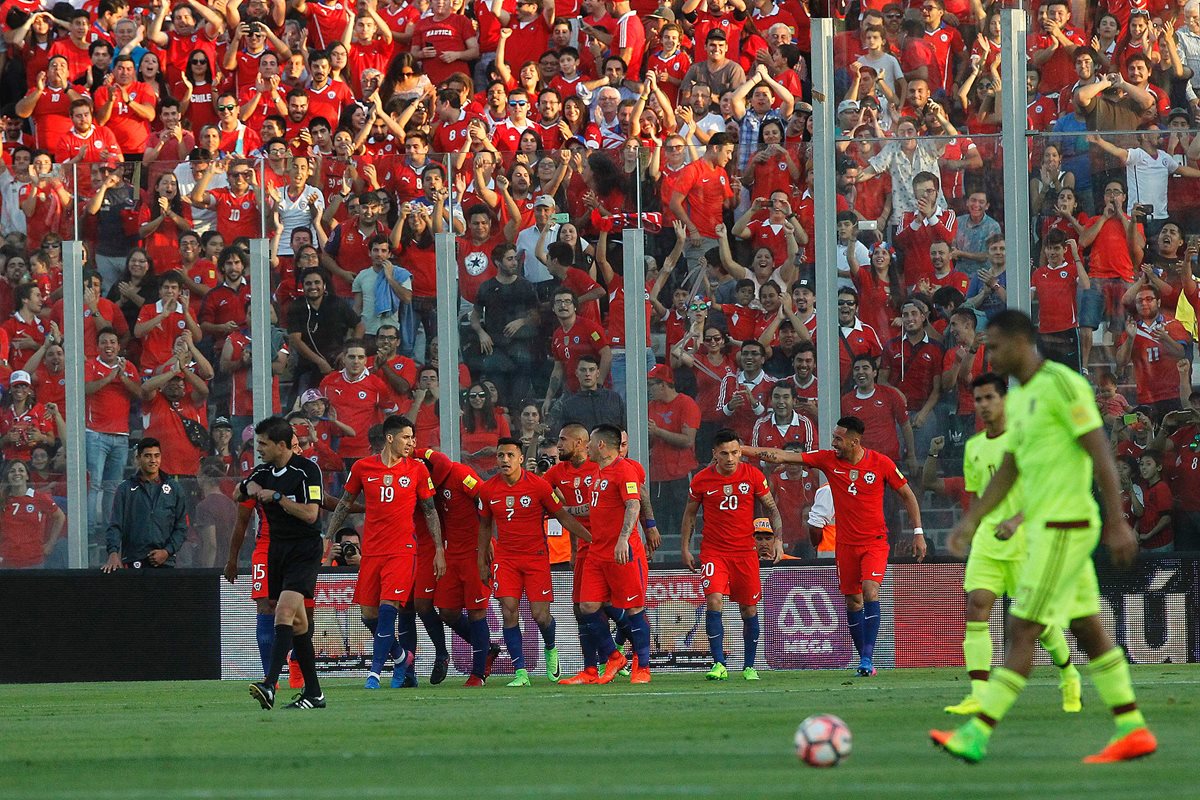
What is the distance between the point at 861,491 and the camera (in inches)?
623

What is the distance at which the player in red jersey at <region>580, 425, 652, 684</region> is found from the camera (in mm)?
15562

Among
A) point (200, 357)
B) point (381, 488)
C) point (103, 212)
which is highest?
point (103, 212)

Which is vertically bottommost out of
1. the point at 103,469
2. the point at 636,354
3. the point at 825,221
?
the point at 103,469

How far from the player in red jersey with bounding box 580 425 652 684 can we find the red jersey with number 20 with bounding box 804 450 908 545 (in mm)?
1719

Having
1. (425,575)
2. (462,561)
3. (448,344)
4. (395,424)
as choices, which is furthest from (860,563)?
(448,344)

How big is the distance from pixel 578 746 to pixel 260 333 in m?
9.54

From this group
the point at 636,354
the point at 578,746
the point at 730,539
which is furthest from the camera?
the point at 636,354

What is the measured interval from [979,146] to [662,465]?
13.7 ft

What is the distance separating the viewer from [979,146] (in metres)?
16.8

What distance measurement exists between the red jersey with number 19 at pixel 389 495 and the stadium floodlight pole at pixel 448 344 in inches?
67.6

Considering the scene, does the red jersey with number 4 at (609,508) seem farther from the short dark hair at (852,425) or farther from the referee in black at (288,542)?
the referee in black at (288,542)

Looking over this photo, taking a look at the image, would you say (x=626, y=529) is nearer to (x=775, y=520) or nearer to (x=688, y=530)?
(x=688, y=530)

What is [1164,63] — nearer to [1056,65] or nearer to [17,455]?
[1056,65]

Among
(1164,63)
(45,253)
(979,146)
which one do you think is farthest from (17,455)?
(1164,63)
